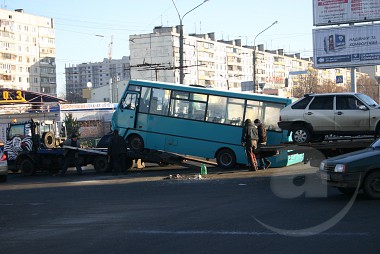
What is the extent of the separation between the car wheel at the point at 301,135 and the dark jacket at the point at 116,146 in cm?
670

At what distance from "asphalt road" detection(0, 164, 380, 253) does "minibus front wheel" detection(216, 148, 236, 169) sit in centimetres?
418

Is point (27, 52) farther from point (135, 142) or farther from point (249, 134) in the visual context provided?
point (249, 134)

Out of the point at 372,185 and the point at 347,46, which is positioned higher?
the point at 347,46

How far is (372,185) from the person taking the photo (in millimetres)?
11375

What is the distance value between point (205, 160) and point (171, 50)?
7707 cm

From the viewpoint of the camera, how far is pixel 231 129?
21.0 m

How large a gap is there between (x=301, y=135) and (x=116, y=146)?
713 cm

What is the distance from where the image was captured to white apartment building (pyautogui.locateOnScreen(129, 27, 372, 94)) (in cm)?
9831

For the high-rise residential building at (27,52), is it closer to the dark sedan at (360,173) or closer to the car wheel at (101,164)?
the car wheel at (101,164)

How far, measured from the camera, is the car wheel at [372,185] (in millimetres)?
11312

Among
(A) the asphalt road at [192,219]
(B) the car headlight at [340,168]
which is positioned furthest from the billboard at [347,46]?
(B) the car headlight at [340,168]

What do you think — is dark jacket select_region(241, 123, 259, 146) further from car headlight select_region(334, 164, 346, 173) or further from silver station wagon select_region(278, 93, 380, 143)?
car headlight select_region(334, 164, 346, 173)

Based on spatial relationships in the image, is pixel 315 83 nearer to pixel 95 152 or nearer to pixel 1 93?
pixel 1 93

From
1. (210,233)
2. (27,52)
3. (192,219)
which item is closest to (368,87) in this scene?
(27,52)
